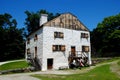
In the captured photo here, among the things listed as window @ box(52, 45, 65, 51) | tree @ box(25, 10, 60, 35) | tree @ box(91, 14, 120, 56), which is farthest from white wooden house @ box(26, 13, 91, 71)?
tree @ box(25, 10, 60, 35)

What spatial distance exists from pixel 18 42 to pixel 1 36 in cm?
603

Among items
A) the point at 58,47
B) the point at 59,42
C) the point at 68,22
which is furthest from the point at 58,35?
the point at 68,22

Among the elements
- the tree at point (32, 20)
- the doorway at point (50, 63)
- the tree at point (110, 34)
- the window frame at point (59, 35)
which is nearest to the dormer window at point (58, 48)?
the window frame at point (59, 35)

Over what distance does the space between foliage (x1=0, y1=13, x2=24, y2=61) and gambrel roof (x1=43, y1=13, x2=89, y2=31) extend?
1179 inches

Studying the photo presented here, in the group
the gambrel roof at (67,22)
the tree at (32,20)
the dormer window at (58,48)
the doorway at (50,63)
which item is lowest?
the doorway at (50,63)

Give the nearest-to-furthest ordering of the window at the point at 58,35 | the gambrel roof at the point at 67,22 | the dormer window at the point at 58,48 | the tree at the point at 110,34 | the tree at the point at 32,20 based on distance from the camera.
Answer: the dormer window at the point at 58,48, the window at the point at 58,35, the gambrel roof at the point at 67,22, the tree at the point at 110,34, the tree at the point at 32,20

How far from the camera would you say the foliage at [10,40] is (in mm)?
59281

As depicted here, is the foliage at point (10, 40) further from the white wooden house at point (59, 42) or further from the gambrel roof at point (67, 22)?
the gambrel roof at point (67, 22)

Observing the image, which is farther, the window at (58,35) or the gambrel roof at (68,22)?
the gambrel roof at (68,22)

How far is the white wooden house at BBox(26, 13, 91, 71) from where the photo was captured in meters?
32.4

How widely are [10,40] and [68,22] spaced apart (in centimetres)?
3179

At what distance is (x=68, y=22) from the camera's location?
35.7 metres

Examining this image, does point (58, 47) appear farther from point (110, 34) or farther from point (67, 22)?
point (110, 34)

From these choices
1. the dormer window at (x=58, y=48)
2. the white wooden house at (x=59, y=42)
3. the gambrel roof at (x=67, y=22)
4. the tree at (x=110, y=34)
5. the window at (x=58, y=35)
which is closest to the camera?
the white wooden house at (x=59, y=42)
